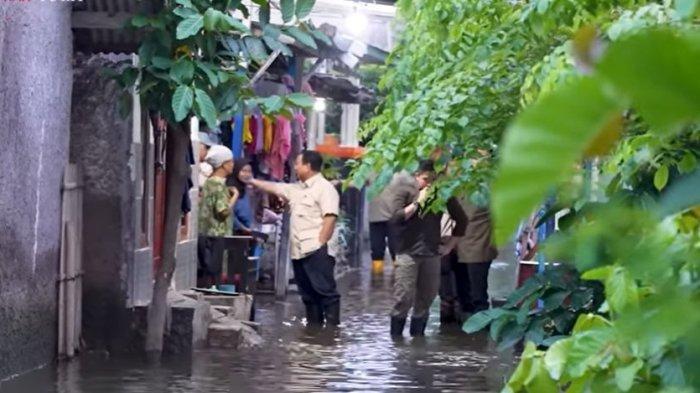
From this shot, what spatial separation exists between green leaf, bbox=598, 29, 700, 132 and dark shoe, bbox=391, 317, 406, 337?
520 inches

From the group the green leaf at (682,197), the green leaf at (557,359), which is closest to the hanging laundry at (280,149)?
the green leaf at (557,359)

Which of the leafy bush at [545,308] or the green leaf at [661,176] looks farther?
the leafy bush at [545,308]

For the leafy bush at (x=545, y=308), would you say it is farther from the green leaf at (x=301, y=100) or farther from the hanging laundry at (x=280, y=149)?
the hanging laundry at (x=280, y=149)

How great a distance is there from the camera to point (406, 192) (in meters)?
14.3

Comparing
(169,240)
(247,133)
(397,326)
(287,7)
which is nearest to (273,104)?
(287,7)

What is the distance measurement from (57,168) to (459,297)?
21.1 feet

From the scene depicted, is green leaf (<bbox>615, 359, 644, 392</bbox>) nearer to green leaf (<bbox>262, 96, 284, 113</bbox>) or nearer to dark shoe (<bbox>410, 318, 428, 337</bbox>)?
green leaf (<bbox>262, 96, 284, 113</bbox>)

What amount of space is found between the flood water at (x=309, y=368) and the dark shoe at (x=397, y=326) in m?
0.14

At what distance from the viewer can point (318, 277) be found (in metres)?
14.9

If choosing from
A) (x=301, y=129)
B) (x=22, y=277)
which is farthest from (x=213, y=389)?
(x=301, y=129)

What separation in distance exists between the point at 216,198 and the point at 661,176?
10943 millimetres

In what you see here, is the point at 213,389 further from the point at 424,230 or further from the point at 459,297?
the point at 459,297

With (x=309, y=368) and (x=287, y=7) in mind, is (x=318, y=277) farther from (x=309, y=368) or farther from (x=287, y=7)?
(x=287, y=7)

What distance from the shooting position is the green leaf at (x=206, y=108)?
990 cm
